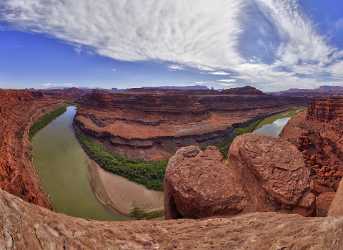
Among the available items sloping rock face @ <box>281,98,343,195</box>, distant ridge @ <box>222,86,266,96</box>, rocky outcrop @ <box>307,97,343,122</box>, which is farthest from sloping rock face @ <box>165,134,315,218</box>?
distant ridge @ <box>222,86,266,96</box>

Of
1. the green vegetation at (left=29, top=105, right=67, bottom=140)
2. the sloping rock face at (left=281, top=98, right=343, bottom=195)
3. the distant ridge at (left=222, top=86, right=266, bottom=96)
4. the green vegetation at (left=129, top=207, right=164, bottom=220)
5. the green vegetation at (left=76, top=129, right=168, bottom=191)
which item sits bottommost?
the green vegetation at (left=129, top=207, right=164, bottom=220)

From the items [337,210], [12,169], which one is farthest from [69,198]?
[337,210]

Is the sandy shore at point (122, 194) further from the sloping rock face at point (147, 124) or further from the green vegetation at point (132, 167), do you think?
the sloping rock face at point (147, 124)

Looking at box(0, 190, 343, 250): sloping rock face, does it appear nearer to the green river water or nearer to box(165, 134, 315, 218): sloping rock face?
box(165, 134, 315, 218): sloping rock face

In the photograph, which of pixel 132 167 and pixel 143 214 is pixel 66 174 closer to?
pixel 132 167

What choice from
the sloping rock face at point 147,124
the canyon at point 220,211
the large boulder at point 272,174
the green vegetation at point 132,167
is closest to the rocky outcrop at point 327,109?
the sloping rock face at point 147,124

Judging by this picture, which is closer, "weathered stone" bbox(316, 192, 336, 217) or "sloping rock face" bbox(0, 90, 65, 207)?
"weathered stone" bbox(316, 192, 336, 217)

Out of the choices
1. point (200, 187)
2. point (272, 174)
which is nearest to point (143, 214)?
point (200, 187)
